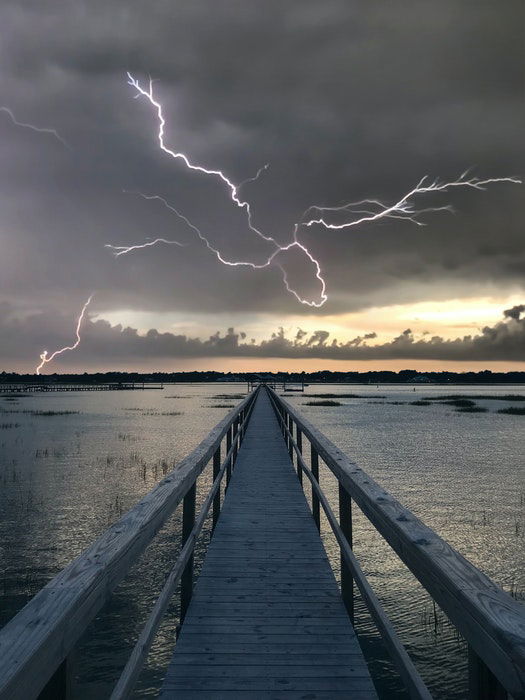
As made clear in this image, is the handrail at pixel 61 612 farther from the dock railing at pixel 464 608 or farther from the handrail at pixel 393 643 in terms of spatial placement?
the handrail at pixel 393 643

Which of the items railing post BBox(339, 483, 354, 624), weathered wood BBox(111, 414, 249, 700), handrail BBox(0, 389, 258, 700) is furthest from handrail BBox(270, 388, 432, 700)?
handrail BBox(0, 389, 258, 700)

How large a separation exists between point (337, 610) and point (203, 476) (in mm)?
14670

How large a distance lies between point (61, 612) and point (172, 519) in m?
12.0

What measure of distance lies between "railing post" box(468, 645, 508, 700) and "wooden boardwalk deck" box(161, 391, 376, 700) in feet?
5.38

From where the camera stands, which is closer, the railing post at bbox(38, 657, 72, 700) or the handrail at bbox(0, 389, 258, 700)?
the handrail at bbox(0, 389, 258, 700)

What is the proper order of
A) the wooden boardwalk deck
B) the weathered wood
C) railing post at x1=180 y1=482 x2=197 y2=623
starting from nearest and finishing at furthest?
the weathered wood, the wooden boardwalk deck, railing post at x1=180 y1=482 x2=197 y2=623

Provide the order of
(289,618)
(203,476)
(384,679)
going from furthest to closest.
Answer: (203,476) < (384,679) < (289,618)

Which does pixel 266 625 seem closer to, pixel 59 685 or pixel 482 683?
pixel 482 683

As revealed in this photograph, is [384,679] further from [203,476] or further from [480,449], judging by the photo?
[480,449]

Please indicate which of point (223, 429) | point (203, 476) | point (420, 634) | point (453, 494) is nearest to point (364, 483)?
point (223, 429)

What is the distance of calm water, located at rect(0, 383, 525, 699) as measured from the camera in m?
6.54

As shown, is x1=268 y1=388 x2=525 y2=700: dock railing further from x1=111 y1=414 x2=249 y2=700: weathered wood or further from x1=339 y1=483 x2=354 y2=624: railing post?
x1=111 y1=414 x2=249 y2=700: weathered wood

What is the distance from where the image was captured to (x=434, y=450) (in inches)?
1016

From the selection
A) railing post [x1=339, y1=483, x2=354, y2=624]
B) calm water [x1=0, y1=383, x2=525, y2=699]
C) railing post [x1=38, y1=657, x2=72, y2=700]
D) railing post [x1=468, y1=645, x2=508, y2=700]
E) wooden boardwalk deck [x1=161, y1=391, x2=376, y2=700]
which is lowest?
calm water [x1=0, y1=383, x2=525, y2=699]
